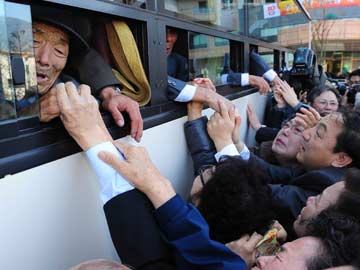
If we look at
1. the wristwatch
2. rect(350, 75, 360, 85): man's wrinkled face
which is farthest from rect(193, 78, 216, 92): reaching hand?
rect(350, 75, 360, 85): man's wrinkled face

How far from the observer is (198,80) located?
2115 mm

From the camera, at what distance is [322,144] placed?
1.93m

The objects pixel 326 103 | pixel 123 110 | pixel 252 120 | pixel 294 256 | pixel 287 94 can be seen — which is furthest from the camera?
pixel 326 103

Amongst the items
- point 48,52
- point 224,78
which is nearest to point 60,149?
point 48,52

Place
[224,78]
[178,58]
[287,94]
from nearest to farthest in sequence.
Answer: [178,58]
[224,78]
[287,94]

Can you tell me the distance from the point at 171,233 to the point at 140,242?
90mm

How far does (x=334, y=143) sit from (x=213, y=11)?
41.3 inches

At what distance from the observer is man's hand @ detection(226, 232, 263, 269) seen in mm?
1213

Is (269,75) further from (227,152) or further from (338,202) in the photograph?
(338,202)

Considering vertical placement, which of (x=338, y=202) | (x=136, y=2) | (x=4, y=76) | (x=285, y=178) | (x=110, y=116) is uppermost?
(x=136, y=2)

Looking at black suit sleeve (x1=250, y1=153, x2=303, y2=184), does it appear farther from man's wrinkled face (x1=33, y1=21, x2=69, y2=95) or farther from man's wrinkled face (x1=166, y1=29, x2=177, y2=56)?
man's wrinkled face (x1=33, y1=21, x2=69, y2=95)

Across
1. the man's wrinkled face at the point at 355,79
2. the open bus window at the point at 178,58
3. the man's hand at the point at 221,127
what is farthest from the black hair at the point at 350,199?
the man's wrinkled face at the point at 355,79

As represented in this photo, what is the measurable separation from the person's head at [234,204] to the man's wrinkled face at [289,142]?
0.95 m

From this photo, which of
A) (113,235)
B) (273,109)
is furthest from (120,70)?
(273,109)
